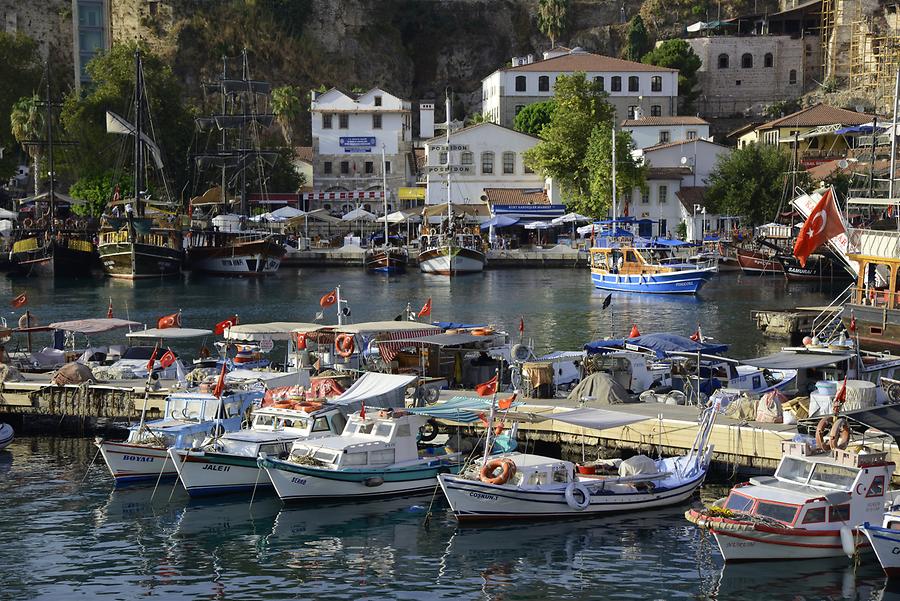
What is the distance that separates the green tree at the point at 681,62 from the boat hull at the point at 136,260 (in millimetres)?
52225

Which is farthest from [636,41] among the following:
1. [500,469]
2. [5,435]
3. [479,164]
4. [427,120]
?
[500,469]

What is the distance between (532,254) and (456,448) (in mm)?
64935

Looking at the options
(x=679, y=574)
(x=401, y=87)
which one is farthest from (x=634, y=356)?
(x=401, y=87)

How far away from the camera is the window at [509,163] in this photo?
109m

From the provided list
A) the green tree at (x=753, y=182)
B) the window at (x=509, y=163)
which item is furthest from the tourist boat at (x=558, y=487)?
the window at (x=509, y=163)

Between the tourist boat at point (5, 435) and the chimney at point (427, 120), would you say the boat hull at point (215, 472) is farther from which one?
the chimney at point (427, 120)

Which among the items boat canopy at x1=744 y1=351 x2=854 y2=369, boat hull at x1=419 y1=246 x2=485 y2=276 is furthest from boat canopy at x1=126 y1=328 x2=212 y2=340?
boat hull at x1=419 y1=246 x2=485 y2=276

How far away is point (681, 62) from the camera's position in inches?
4902

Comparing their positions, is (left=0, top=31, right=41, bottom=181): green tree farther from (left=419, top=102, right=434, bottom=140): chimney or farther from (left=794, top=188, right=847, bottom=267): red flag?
(left=794, top=188, right=847, bottom=267): red flag

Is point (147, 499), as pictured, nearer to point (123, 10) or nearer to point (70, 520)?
point (70, 520)

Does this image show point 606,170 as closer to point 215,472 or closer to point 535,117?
point 535,117

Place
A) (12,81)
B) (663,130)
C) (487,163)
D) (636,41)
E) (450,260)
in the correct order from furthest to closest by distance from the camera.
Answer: (636,41)
(12,81)
(663,130)
(487,163)
(450,260)

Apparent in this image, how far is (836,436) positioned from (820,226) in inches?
696

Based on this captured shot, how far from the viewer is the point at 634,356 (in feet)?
134
